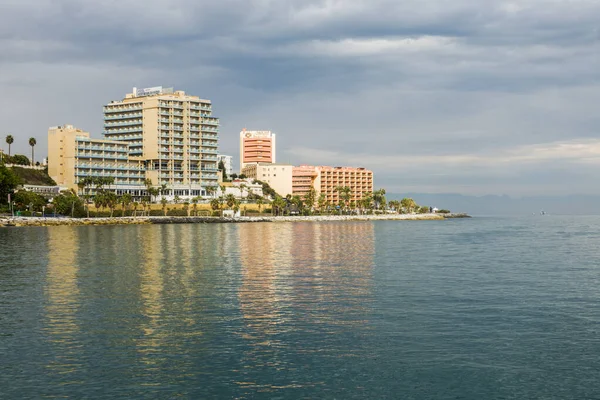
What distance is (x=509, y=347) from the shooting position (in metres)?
34.8

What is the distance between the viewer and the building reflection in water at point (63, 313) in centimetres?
3213

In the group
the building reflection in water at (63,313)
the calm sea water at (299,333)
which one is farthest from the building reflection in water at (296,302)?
the building reflection in water at (63,313)

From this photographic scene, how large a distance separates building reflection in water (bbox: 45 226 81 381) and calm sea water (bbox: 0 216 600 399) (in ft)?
0.52

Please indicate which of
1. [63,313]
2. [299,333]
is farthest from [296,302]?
[63,313]

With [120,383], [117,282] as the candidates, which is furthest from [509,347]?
[117,282]

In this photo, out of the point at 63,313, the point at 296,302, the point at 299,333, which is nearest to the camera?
the point at 299,333

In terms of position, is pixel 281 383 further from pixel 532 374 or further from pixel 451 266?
pixel 451 266

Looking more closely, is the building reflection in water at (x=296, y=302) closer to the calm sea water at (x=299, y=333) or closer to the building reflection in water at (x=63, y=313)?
the calm sea water at (x=299, y=333)

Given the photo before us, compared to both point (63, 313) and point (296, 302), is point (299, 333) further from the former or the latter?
point (63, 313)

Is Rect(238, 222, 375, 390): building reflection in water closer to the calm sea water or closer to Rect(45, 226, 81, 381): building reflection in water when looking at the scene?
the calm sea water

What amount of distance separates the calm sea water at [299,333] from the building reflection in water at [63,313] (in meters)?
0.16

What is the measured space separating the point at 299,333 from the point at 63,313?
61.2ft

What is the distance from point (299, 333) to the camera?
38.2 metres

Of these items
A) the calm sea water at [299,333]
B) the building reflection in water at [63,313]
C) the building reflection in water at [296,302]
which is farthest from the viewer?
the building reflection in water at [296,302]
